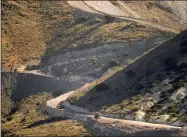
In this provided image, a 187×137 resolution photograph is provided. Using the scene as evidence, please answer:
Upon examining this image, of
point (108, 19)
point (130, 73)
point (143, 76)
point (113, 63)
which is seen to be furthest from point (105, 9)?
point (143, 76)

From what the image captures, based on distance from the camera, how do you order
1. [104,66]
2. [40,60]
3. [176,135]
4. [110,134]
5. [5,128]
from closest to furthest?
1. [176,135]
2. [110,134]
3. [5,128]
4. [104,66]
5. [40,60]

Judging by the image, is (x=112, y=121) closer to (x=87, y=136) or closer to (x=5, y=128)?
(x=87, y=136)

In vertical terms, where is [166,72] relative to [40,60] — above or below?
above

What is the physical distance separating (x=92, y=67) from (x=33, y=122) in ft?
90.0

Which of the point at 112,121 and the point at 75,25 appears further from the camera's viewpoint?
the point at 75,25

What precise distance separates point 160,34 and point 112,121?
5206 centimetres

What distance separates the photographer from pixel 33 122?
73438mm

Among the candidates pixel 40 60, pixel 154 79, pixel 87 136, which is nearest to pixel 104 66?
pixel 40 60

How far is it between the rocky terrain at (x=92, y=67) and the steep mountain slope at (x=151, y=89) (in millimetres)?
156

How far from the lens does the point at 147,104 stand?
66875mm

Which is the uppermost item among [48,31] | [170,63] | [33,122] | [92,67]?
[170,63]

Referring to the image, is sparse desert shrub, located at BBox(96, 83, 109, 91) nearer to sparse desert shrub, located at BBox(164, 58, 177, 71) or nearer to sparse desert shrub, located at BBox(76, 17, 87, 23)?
sparse desert shrub, located at BBox(164, 58, 177, 71)

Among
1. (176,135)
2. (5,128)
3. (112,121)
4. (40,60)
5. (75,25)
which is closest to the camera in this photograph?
(176,135)

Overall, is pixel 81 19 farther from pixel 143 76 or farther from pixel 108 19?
pixel 143 76
